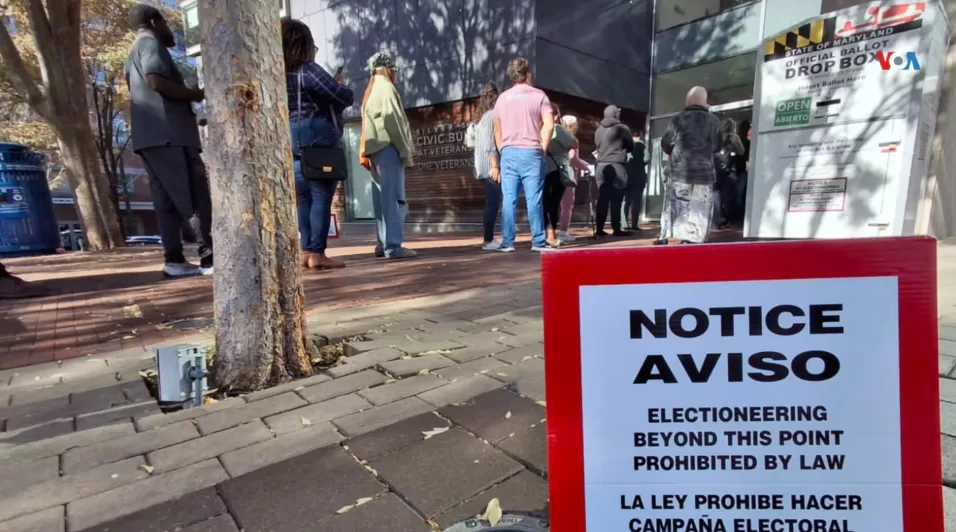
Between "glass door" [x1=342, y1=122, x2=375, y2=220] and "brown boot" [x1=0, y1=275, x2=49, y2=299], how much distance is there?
8611 millimetres

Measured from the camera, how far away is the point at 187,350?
1943mm

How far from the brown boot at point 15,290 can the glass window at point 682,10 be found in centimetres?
1257

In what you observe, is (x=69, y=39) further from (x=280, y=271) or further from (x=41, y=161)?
(x=280, y=271)

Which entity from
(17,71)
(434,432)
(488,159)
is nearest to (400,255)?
(488,159)

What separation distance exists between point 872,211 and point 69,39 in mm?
12483

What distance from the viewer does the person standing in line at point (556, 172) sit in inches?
253

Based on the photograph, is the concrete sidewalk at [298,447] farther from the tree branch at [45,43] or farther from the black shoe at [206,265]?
the tree branch at [45,43]

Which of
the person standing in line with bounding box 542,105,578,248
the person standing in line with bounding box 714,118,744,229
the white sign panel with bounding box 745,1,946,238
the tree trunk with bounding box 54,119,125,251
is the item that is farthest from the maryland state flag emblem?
the tree trunk with bounding box 54,119,125,251

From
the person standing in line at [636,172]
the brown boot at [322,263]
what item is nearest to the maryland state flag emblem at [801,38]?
the person standing in line at [636,172]

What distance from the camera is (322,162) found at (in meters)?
4.58

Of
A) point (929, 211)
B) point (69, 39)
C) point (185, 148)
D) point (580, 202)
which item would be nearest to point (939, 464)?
point (185, 148)

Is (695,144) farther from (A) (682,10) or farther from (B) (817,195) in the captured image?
(A) (682,10)

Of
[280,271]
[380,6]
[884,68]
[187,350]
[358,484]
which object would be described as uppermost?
[380,6]

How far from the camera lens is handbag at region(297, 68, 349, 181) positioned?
4.54 m
